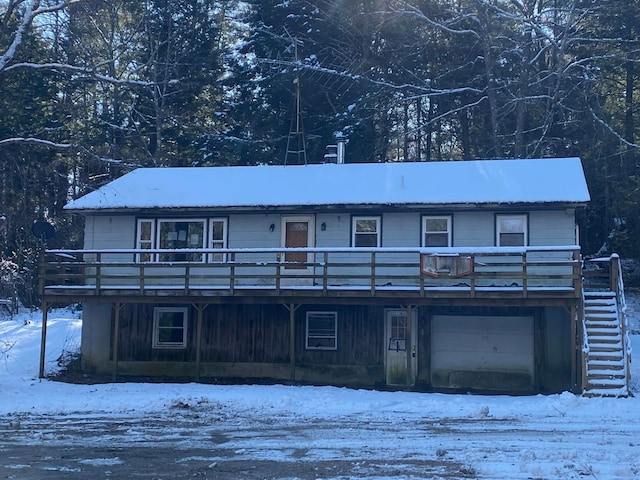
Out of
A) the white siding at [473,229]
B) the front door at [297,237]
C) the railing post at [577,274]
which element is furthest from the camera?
the front door at [297,237]

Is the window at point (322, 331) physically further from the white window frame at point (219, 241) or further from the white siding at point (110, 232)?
the white siding at point (110, 232)

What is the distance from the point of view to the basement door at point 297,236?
22.2 m

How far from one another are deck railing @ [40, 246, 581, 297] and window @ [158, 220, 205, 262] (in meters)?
0.05

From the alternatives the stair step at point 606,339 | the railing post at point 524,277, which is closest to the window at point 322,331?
the railing post at point 524,277

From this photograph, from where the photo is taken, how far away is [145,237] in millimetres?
23125

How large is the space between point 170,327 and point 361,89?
57.7 ft

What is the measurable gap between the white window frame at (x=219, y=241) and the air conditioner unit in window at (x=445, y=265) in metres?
5.95

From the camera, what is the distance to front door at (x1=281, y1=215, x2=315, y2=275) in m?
22.2

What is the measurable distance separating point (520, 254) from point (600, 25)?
62.5ft

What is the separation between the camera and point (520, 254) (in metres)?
20.1

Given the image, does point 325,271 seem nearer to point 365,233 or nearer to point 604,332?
point 365,233

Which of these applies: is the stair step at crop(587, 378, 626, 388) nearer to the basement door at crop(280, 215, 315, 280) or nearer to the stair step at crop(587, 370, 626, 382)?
the stair step at crop(587, 370, 626, 382)

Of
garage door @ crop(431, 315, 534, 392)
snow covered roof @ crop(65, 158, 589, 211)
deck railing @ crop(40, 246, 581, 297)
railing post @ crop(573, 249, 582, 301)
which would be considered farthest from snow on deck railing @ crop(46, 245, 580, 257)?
garage door @ crop(431, 315, 534, 392)

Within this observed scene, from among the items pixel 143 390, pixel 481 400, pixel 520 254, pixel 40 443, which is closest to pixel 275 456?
pixel 40 443
